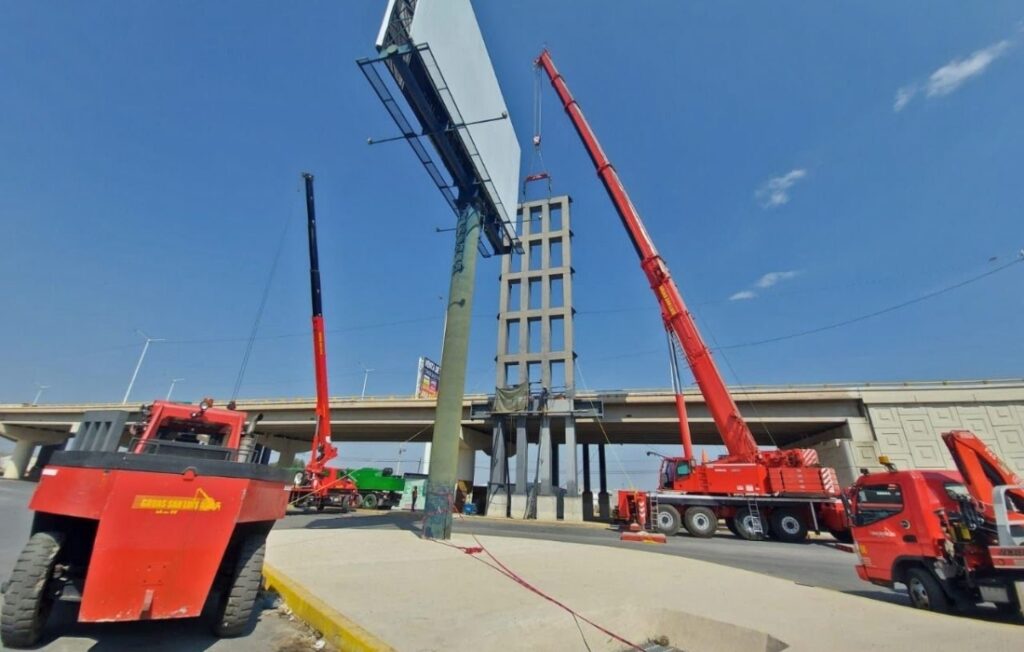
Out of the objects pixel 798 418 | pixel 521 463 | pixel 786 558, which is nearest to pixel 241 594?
pixel 786 558

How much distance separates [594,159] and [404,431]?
84.8 ft

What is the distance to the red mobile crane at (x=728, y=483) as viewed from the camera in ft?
52.3

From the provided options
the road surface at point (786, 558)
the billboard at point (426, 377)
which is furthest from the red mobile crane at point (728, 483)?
the billboard at point (426, 377)

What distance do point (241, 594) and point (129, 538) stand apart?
1.29m

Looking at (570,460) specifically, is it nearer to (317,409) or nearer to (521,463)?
(521,463)

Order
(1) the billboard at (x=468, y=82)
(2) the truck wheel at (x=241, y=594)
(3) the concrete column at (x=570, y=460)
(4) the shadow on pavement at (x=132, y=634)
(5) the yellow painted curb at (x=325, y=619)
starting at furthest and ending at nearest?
1. (3) the concrete column at (x=570, y=460)
2. (1) the billboard at (x=468, y=82)
3. (2) the truck wheel at (x=241, y=594)
4. (4) the shadow on pavement at (x=132, y=634)
5. (5) the yellow painted curb at (x=325, y=619)

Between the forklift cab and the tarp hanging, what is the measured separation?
1191 centimetres

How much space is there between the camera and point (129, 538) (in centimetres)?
354

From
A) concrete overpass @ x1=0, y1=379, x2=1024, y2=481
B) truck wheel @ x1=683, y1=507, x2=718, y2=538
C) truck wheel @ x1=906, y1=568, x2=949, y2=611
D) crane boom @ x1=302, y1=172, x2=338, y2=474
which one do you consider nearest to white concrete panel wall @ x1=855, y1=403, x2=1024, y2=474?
concrete overpass @ x1=0, y1=379, x2=1024, y2=481

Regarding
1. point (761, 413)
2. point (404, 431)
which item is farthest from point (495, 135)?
point (404, 431)

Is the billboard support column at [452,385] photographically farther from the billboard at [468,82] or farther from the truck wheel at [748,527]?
the truck wheel at [748,527]

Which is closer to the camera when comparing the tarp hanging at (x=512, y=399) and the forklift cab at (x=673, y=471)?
the forklift cab at (x=673, y=471)

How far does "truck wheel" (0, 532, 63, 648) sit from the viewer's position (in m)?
3.61

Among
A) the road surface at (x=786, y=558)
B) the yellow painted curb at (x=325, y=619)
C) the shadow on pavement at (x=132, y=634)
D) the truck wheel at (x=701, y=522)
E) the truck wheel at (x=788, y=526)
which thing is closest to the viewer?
the yellow painted curb at (x=325, y=619)
